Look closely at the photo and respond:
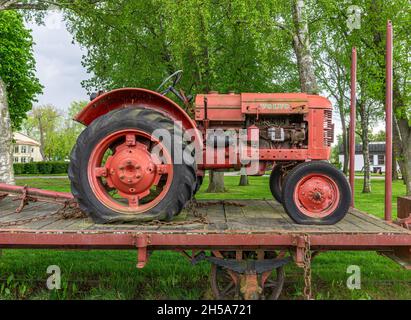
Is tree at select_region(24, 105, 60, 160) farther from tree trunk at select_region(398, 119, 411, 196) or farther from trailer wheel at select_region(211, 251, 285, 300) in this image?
trailer wheel at select_region(211, 251, 285, 300)

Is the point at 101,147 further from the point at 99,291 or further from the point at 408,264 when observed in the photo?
the point at 408,264

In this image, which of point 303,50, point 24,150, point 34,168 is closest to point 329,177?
point 303,50

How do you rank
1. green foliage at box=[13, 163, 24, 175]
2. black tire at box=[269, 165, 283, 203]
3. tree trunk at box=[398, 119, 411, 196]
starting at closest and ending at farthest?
1. black tire at box=[269, 165, 283, 203]
2. tree trunk at box=[398, 119, 411, 196]
3. green foliage at box=[13, 163, 24, 175]

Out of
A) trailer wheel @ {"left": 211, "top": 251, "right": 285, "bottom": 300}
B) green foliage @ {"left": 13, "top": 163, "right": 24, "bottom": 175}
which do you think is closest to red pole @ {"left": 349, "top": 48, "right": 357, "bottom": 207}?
trailer wheel @ {"left": 211, "top": 251, "right": 285, "bottom": 300}

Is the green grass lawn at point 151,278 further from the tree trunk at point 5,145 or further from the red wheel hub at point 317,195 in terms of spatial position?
the tree trunk at point 5,145

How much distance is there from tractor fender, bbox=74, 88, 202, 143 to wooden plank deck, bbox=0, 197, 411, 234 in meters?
0.78

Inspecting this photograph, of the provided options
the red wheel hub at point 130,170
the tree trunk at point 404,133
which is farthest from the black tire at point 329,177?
the tree trunk at point 404,133

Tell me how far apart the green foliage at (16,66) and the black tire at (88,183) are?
692 inches

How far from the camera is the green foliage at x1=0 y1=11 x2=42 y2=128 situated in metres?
18.8

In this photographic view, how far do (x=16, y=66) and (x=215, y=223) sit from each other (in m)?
18.9

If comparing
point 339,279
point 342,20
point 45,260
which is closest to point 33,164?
point 342,20

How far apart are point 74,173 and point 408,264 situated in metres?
2.70

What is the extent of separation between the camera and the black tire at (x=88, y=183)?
133 inches

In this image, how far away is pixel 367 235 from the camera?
9.76ft
